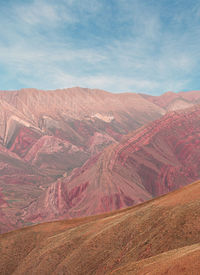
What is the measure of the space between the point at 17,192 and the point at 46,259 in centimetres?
13639

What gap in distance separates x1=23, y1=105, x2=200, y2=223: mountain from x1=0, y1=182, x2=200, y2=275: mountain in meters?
67.1

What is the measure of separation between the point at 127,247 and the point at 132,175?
9993 cm

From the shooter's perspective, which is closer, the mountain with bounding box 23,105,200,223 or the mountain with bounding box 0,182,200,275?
the mountain with bounding box 0,182,200,275

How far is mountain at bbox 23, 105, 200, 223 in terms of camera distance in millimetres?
121000

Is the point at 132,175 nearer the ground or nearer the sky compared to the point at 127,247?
nearer the sky

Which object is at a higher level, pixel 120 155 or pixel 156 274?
pixel 120 155

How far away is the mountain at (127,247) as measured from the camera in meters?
22.9

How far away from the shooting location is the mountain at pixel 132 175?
121 meters

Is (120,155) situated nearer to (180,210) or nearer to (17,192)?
(17,192)

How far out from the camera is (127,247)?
34.5 metres

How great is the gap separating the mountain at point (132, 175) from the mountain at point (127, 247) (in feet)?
220

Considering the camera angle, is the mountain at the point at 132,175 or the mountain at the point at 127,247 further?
the mountain at the point at 132,175

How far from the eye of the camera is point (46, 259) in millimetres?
43469

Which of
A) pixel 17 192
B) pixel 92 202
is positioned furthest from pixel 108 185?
pixel 17 192
